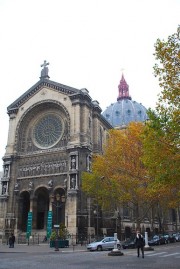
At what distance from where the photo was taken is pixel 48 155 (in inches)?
1812

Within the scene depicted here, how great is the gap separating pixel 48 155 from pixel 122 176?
15596mm

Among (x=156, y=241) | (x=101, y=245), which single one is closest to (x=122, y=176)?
(x=101, y=245)

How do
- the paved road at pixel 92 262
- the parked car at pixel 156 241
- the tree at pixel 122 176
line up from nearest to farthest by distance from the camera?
the paved road at pixel 92 262, the tree at pixel 122 176, the parked car at pixel 156 241

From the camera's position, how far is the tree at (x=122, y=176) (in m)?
34.7

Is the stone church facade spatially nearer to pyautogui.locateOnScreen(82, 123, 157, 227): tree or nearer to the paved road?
pyautogui.locateOnScreen(82, 123, 157, 227): tree

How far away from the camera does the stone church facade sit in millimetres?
41688

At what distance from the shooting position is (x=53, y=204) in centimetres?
4247

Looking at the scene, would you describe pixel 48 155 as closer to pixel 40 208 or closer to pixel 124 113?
pixel 40 208

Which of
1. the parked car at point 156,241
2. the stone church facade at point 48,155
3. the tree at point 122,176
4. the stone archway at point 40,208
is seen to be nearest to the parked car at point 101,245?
the tree at point 122,176

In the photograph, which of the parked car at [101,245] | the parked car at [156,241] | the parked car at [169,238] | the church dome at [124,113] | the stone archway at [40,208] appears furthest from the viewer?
the church dome at [124,113]

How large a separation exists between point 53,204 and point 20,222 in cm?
665

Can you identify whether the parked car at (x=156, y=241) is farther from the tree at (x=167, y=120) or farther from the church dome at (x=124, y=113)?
the church dome at (x=124, y=113)

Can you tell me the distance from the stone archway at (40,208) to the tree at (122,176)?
982 centimetres

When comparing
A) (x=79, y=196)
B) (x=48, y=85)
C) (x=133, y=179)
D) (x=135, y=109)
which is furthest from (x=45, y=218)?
(x=135, y=109)
